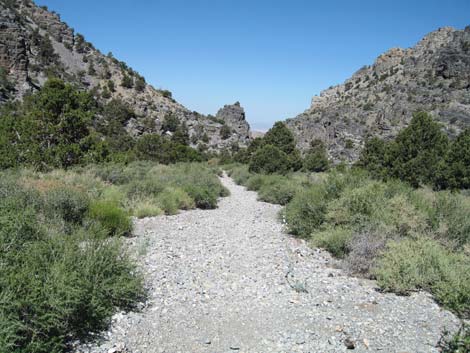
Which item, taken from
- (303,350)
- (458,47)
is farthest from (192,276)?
(458,47)

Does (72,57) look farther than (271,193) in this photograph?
Yes

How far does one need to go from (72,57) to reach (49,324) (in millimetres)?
58006

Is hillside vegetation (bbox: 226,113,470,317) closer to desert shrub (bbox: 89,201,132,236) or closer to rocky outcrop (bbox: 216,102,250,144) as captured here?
desert shrub (bbox: 89,201,132,236)

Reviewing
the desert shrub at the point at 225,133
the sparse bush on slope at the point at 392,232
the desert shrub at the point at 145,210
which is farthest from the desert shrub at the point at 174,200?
the desert shrub at the point at 225,133

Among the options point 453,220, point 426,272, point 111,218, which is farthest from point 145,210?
point 453,220

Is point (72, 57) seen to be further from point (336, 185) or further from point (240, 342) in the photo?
point (240, 342)

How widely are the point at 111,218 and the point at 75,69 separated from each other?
4978cm

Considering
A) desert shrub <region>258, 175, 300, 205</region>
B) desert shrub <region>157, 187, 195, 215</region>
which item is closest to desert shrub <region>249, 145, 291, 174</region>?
desert shrub <region>258, 175, 300, 205</region>

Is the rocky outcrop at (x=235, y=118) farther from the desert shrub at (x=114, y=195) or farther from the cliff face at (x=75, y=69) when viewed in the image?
the desert shrub at (x=114, y=195)

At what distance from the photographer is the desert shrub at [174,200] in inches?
490

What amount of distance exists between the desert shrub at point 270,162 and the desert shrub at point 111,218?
17.1 m

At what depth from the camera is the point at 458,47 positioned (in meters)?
53.0

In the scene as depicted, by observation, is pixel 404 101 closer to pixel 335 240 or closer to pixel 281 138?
pixel 281 138

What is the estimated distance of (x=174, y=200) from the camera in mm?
12945
